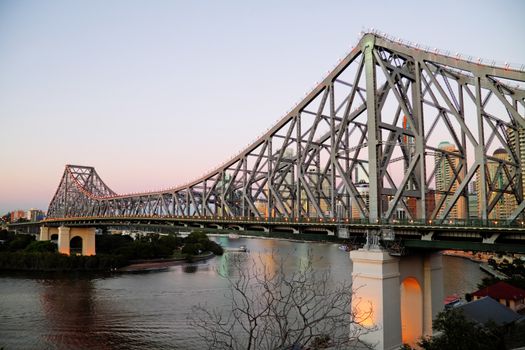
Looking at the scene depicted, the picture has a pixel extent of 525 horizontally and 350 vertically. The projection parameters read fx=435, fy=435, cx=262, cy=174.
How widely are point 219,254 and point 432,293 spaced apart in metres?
71.9

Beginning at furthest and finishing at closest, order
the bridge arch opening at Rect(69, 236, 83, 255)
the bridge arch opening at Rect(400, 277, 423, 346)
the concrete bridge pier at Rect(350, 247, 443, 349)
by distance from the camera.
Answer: the bridge arch opening at Rect(69, 236, 83, 255)
the bridge arch opening at Rect(400, 277, 423, 346)
the concrete bridge pier at Rect(350, 247, 443, 349)

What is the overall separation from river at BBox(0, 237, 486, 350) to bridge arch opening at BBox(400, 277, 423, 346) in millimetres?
6842

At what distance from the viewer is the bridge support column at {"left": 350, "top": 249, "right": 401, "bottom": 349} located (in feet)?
68.0

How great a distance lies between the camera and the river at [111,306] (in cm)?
2972

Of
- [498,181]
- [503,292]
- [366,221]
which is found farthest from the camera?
[498,181]

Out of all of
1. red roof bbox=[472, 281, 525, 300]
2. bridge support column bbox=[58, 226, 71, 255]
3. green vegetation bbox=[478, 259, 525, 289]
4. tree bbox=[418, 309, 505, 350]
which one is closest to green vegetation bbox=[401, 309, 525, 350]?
tree bbox=[418, 309, 505, 350]

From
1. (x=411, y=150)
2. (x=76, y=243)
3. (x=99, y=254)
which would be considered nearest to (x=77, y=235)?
(x=99, y=254)

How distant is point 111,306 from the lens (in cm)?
4069

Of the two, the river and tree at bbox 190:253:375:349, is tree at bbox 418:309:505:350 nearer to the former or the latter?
tree at bbox 190:253:375:349

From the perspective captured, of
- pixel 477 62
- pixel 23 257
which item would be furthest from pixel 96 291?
pixel 477 62

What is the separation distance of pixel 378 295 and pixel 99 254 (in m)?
61.0

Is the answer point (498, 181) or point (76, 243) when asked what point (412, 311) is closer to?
point (498, 181)

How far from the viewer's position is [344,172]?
92.2 ft

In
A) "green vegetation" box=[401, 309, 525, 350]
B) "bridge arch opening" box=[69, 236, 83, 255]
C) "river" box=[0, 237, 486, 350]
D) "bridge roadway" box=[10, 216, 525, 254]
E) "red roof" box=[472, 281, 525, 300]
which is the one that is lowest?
"river" box=[0, 237, 486, 350]
